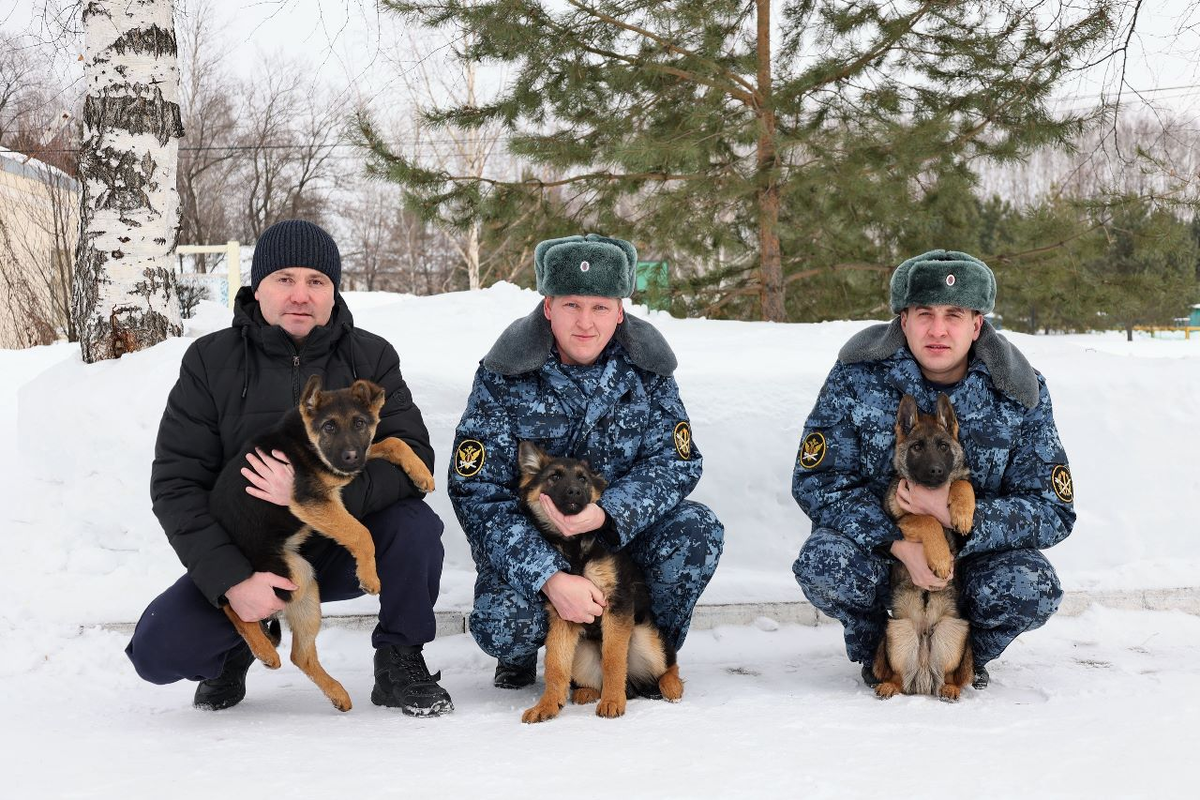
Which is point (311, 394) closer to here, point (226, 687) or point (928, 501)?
point (226, 687)

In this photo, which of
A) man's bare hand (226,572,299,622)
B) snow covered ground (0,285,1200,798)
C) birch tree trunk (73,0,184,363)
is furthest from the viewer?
birch tree trunk (73,0,184,363)

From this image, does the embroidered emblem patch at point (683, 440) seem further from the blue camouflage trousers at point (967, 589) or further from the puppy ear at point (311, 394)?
the puppy ear at point (311, 394)

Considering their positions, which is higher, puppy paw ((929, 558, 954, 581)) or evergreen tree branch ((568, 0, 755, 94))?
evergreen tree branch ((568, 0, 755, 94))

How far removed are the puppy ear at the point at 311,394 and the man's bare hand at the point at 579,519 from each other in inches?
34.3

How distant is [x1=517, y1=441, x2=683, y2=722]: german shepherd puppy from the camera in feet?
10.7

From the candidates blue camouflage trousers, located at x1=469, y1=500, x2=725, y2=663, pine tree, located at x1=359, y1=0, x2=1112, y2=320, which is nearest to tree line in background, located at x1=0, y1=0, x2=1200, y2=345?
pine tree, located at x1=359, y1=0, x2=1112, y2=320

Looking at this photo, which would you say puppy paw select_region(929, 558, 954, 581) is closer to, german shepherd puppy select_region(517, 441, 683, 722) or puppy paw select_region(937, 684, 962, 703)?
puppy paw select_region(937, 684, 962, 703)

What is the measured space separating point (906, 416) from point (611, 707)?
5.03 ft

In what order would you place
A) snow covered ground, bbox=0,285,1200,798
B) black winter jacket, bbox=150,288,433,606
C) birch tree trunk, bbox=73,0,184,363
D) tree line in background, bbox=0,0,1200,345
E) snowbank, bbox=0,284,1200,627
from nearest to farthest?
snow covered ground, bbox=0,285,1200,798, black winter jacket, bbox=150,288,433,606, snowbank, bbox=0,284,1200,627, birch tree trunk, bbox=73,0,184,363, tree line in background, bbox=0,0,1200,345

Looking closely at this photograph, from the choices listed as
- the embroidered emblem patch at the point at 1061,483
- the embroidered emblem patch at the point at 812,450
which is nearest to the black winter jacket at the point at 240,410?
the embroidered emblem patch at the point at 812,450

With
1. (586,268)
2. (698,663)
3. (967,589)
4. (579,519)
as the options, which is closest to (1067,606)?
(967,589)

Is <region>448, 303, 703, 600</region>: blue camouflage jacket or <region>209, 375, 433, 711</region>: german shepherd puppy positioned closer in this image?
<region>209, 375, 433, 711</region>: german shepherd puppy

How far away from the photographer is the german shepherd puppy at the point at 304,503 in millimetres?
Result: 3133

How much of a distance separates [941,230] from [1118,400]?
5149 millimetres
